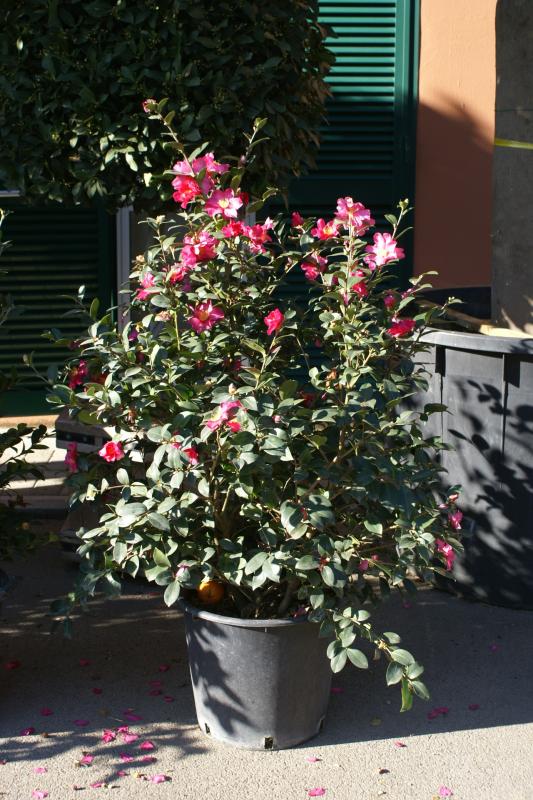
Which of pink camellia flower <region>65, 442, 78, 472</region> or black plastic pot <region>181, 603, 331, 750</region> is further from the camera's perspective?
pink camellia flower <region>65, 442, 78, 472</region>

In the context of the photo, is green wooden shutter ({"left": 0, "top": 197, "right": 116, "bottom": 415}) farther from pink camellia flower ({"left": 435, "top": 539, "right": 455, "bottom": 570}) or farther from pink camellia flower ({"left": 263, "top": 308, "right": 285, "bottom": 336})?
pink camellia flower ({"left": 435, "top": 539, "right": 455, "bottom": 570})

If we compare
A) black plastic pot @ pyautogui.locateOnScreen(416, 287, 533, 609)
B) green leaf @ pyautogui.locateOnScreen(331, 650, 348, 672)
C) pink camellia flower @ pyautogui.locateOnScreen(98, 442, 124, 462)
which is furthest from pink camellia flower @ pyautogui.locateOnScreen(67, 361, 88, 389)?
black plastic pot @ pyautogui.locateOnScreen(416, 287, 533, 609)

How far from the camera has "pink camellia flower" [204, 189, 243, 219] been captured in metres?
3.43

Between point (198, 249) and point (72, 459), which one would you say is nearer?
point (198, 249)

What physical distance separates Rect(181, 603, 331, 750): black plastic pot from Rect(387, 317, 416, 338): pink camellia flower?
0.86 metres

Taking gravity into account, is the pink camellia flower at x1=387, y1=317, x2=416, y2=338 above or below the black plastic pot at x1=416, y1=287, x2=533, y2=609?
above

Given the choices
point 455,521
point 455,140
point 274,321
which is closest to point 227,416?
point 274,321

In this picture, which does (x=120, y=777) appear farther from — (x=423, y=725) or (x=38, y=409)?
(x=38, y=409)

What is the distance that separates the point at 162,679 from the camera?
4000 mm

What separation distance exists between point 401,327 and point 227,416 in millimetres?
659

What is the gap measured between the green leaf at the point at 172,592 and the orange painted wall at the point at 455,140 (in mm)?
3834

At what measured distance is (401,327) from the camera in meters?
3.54

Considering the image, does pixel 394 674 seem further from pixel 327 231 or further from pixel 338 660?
pixel 327 231

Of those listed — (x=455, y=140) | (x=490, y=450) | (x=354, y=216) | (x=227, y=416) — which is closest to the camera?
(x=227, y=416)
